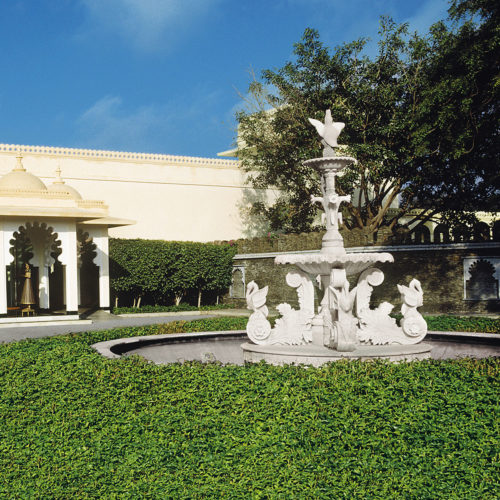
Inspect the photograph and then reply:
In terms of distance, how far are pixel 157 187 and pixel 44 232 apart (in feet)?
25.5

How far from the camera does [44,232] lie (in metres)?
21.3

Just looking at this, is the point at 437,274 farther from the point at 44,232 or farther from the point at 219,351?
the point at 44,232

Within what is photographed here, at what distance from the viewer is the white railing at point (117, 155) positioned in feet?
83.5

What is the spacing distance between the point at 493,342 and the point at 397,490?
5.72 metres

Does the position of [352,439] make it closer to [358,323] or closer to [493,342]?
[358,323]

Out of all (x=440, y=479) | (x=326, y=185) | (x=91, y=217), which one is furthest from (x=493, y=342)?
(x=91, y=217)

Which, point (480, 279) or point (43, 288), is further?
point (43, 288)

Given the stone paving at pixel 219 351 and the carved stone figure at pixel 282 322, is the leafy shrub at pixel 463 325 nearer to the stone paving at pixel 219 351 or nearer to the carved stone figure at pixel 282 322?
the stone paving at pixel 219 351

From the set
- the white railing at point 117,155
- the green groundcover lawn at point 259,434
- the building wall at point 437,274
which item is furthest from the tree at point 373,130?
the green groundcover lawn at point 259,434

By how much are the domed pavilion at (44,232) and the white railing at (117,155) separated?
11.9ft

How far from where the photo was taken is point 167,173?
93.4ft

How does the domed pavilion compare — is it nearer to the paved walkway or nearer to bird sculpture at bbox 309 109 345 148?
the paved walkway

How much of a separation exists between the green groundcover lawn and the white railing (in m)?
21.0

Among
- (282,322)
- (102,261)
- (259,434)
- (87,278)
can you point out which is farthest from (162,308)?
(259,434)
